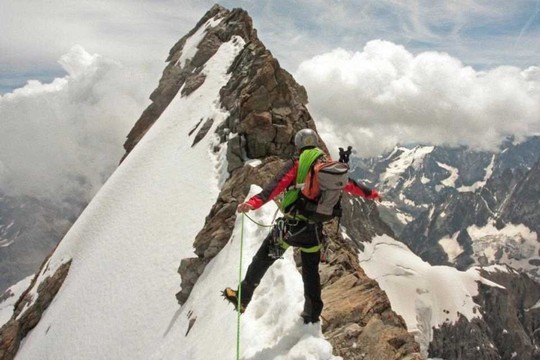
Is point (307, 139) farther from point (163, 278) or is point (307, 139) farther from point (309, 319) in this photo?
point (163, 278)

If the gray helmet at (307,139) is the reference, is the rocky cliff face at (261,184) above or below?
below

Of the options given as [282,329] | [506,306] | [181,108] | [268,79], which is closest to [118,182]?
[181,108]

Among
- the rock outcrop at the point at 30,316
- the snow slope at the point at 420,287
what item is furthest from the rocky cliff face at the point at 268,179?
the snow slope at the point at 420,287

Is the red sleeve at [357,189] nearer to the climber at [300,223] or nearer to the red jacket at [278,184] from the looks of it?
the climber at [300,223]

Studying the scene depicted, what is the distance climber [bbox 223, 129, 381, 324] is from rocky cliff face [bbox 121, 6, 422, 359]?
1.86 m

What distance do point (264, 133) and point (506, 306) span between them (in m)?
160

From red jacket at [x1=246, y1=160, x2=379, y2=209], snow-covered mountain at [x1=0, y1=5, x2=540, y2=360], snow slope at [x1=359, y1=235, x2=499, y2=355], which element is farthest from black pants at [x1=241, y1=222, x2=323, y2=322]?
snow slope at [x1=359, y1=235, x2=499, y2=355]

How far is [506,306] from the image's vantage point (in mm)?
151625

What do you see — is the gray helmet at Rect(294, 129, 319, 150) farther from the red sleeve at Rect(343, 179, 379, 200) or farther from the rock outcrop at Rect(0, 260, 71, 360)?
the rock outcrop at Rect(0, 260, 71, 360)

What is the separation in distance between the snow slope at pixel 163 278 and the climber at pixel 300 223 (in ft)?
3.09

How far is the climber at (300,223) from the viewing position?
853 centimetres

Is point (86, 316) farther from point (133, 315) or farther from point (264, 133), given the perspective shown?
point (264, 133)

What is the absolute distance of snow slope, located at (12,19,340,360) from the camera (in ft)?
34.4

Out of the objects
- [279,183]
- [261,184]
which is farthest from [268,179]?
[279,183]
